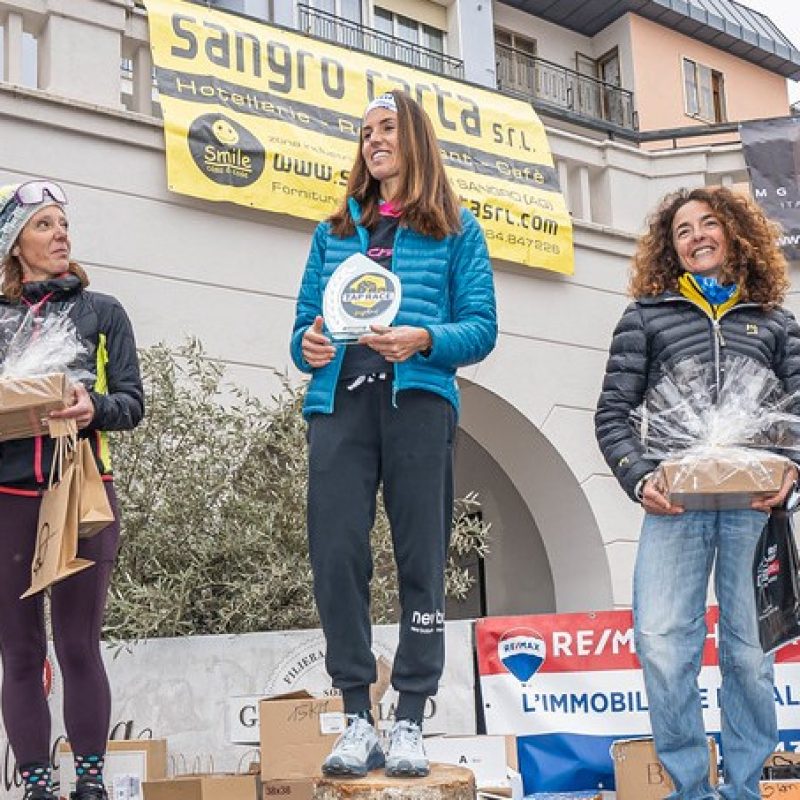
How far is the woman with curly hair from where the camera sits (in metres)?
2.95

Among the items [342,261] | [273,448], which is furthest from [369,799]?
[273,448]

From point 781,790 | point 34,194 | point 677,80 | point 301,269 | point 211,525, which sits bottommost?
point 781,790

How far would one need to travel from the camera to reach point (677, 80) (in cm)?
1861

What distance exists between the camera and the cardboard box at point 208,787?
380 centimetres

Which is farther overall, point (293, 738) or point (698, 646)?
point (293, 738)

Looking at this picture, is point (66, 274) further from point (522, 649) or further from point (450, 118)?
point (450, 118)

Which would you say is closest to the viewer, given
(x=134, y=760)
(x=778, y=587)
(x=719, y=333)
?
(x=778, y=587)

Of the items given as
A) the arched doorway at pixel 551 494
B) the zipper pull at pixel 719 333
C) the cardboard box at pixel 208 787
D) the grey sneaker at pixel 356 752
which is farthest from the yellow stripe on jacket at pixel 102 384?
the arched doorway at pixel 551 494

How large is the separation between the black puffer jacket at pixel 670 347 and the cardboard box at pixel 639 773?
55.7 inches

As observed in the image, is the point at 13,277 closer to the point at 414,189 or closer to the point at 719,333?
the point at 414,189

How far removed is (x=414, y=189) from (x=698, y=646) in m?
1.38

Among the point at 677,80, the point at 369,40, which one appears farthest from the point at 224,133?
the point at 677,80

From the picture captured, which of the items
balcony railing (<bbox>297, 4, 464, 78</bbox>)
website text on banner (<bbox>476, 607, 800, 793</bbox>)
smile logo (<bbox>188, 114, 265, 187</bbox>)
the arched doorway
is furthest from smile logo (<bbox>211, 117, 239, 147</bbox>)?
balcony railing (<bbox>297, 4, 464, 78</bbox>)

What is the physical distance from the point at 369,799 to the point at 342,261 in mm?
1338
